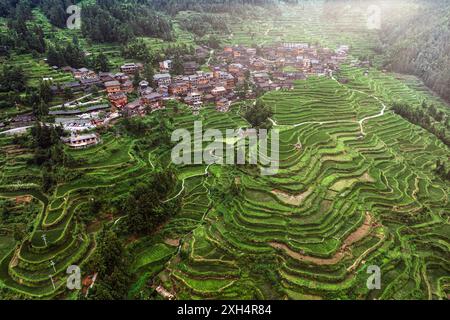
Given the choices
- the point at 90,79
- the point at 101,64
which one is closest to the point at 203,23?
the point at 101,64

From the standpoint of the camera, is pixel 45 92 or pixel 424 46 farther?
pixel 424 46

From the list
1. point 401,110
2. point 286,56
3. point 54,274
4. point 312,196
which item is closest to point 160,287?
point 54,274

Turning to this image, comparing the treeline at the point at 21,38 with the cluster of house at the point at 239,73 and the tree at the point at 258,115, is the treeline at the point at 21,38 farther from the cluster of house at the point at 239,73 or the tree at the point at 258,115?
the tree at the point at 258,115

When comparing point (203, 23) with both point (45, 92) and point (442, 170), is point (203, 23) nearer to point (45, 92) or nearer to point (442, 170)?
point (45, 92)

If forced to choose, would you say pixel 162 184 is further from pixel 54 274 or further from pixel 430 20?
pixel 430 20

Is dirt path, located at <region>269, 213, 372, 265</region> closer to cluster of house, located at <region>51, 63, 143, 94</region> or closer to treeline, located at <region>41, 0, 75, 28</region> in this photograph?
cluster of house, located at <region>51, 63, 143, 94</region>

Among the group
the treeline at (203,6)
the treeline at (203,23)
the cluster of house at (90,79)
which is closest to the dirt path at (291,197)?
the cluster of house at (90,79)

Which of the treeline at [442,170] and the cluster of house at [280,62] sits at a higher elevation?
the cluster of house at [280,62]

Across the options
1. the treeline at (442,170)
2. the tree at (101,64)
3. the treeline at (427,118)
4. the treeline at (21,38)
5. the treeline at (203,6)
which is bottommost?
the treeline at (442,170)
